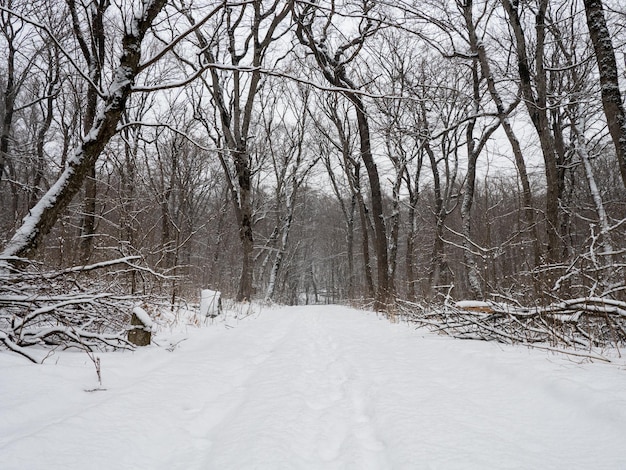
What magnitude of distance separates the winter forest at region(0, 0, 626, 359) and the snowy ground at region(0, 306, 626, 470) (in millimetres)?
825

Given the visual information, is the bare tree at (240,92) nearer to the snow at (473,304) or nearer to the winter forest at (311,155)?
the winter forest at (311,155)

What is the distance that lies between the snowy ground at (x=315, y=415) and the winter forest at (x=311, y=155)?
2.71 feet

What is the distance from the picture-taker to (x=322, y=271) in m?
50.6

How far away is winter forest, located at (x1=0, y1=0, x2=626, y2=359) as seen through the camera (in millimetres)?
3283

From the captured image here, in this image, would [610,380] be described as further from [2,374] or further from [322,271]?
[322,271]

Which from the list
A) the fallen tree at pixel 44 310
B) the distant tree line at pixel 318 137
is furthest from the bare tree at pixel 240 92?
the fallen tree at pixel 44 310

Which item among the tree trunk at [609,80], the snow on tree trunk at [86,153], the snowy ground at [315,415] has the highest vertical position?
the tree trunk at [609,80]

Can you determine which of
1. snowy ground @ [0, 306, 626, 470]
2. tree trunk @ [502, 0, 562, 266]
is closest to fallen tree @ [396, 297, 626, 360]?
snowy ground @ [0, 306, 626, 470]

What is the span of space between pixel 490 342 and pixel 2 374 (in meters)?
4.44

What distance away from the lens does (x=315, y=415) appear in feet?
5.94

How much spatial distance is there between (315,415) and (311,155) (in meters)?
19.5

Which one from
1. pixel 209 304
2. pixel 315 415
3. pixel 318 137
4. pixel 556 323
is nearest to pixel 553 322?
pixel 556 323

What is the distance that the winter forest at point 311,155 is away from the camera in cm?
328

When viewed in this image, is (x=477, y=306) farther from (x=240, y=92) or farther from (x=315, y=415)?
(x=240, y=92)
